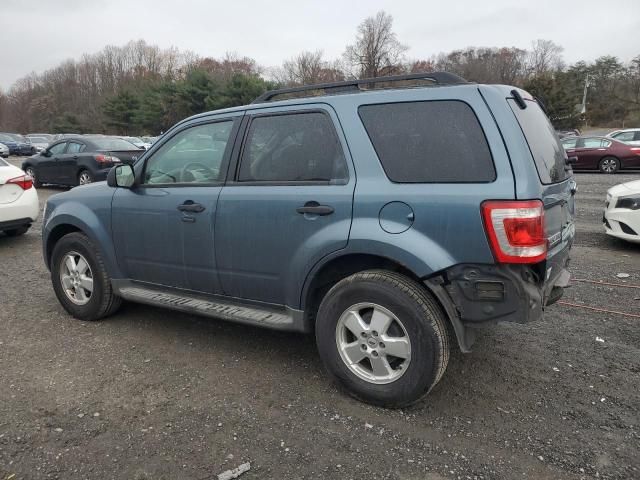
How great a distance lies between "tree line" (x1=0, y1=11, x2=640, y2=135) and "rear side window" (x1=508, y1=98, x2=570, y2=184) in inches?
1296

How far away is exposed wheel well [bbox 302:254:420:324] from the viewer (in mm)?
3012

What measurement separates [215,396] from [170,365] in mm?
605

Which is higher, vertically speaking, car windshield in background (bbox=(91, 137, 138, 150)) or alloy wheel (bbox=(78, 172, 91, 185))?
car windshield in background (bbox=(91, 137, 138, 150))

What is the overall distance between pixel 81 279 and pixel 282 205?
226 centimetres

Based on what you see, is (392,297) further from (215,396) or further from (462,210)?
(215,396)

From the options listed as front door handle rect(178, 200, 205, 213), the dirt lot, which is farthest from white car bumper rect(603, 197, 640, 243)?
front door handle rect(178, 200, 205, 213)

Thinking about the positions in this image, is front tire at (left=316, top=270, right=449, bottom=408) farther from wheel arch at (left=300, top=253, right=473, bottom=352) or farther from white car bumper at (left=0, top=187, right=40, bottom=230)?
white car bumper at (left=0, top=187, right=40, bottom=230)

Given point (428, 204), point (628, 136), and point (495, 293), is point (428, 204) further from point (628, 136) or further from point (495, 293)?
point (628, 136)

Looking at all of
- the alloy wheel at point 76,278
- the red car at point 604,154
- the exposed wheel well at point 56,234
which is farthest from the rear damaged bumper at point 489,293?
the red car at point 604,154

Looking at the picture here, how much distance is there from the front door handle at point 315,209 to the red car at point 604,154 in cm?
1639

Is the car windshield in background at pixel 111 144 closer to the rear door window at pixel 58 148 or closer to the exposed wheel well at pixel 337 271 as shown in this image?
the rear door window at pixel 58 148

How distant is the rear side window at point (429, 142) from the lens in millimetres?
2682

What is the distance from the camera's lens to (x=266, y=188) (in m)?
3.29

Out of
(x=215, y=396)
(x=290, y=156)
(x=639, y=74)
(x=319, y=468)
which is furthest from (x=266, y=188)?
(x=639, y=74)
